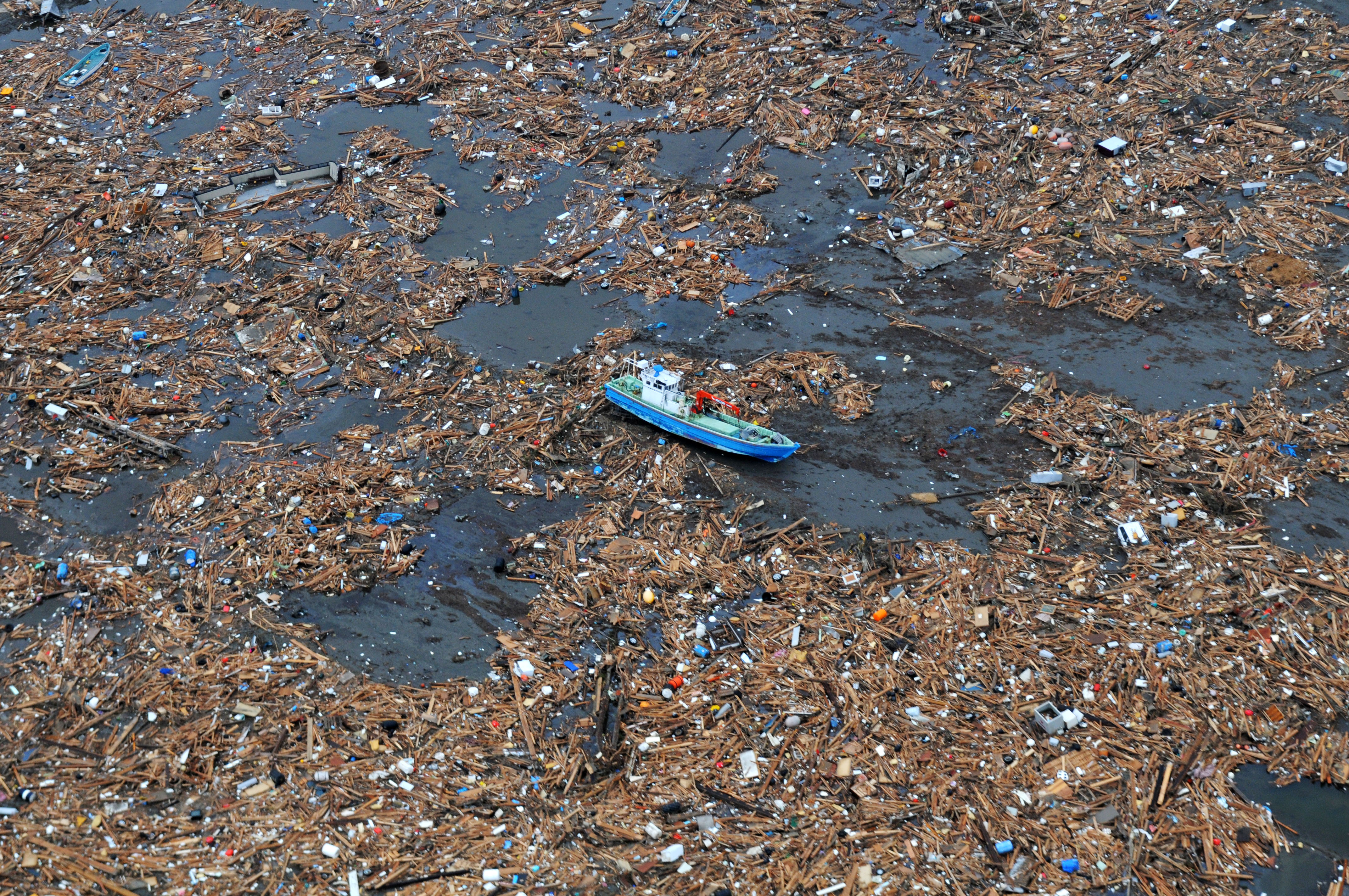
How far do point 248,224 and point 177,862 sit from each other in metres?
9.65

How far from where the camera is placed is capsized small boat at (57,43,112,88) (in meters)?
16.7

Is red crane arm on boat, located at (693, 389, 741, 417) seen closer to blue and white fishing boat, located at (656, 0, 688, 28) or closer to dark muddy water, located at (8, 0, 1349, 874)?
dark muddy water, located at (8, 0, 1349, 874)

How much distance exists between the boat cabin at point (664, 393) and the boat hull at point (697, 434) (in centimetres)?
7

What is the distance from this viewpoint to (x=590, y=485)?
10.6 meters

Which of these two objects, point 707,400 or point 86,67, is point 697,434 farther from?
point 86,67

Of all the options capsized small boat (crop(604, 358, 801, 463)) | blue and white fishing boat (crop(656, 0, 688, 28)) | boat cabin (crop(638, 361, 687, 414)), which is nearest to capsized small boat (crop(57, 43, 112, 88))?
blue and white fishing boat (crop(656, 0, 688, 28))

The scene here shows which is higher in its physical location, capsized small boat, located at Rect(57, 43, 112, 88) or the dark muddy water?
capsized small boat, located at Rect(57, 43, 112, 88)

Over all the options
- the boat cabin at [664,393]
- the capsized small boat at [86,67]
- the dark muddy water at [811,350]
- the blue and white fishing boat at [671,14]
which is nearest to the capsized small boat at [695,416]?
the boat cabin at [664,393]

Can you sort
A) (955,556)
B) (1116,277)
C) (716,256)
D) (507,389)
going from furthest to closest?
(716,256) < (1116,277) < (507,389) < (955,556)

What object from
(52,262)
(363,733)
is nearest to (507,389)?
(363,733)

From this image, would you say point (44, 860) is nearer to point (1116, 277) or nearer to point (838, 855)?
point (838, 855)

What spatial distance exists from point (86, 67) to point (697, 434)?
14.6 metres

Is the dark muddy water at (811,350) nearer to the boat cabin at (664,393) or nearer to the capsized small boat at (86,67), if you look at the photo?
the boat cabin at (664,393)

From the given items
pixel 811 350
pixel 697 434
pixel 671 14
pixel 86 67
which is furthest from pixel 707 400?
pixel 86 67
